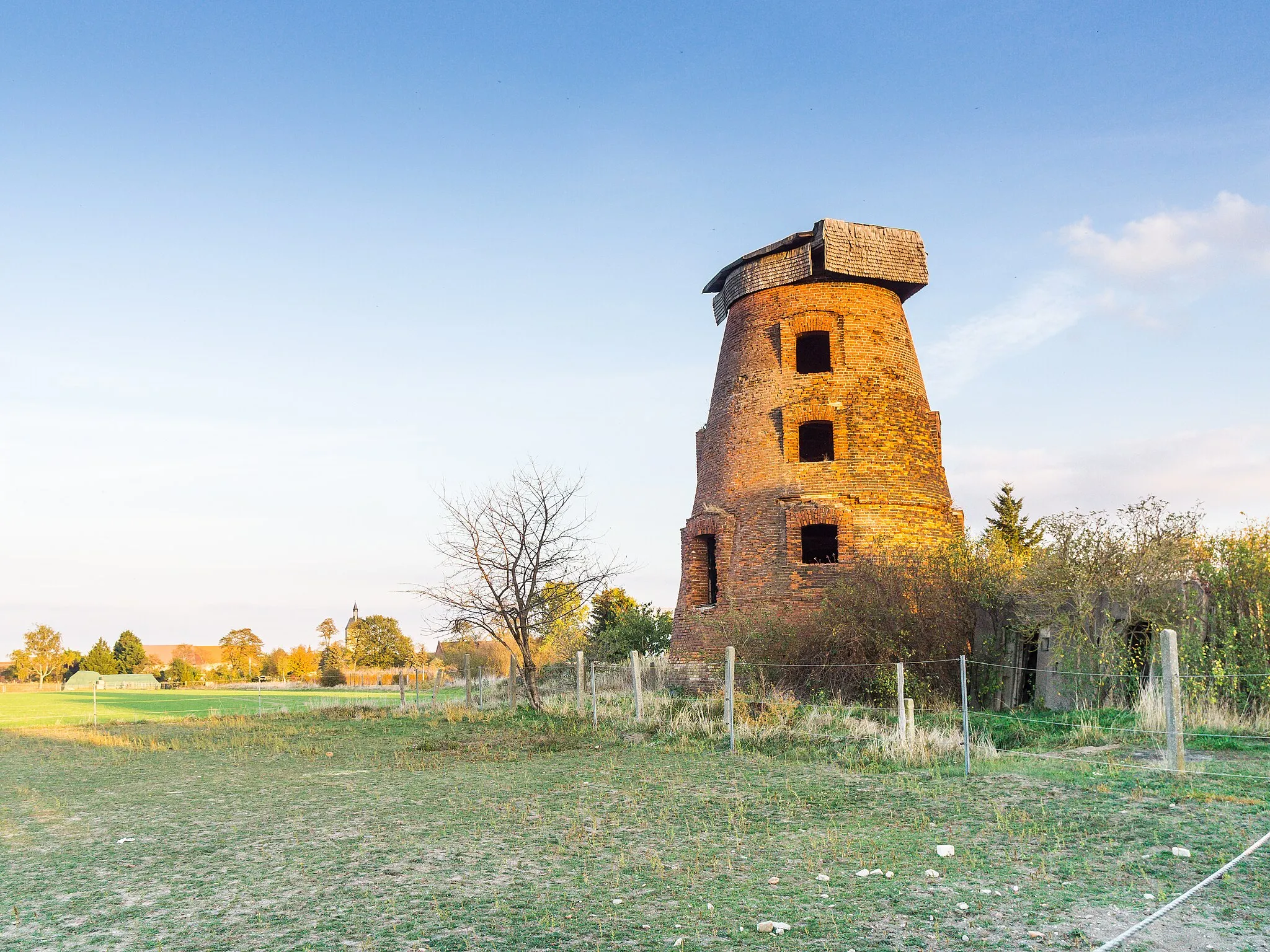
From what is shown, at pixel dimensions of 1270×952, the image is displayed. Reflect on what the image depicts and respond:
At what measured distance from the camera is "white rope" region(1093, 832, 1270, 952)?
4.38 meters

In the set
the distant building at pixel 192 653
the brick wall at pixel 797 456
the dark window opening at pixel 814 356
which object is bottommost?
the distant building at pixel 192 653

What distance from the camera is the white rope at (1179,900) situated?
438cm

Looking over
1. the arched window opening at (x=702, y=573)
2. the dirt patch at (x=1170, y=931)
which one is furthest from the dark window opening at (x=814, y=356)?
the dirt patch at (x=1170, y=931)

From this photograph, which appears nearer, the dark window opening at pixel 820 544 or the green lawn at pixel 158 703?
the dark window opening at pixel 820 544

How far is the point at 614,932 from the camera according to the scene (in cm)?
474

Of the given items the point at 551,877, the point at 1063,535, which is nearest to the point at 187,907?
the point at 551,877

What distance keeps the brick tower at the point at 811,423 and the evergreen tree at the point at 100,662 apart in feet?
202

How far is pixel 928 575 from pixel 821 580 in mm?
2228

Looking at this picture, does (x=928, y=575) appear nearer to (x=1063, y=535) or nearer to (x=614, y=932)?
(x=1063, y=535)

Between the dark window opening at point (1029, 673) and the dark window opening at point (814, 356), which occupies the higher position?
the dark window opening at point (814, 356)

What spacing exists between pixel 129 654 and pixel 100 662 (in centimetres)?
195

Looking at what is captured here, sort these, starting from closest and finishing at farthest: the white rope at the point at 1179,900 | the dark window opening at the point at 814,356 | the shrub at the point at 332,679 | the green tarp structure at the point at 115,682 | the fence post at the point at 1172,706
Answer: the white rope at the point at 1179,900, the fence post at the point at 1172,706, the dark window opening at the point at 814,356, the green tarp structure at the point at 115,682, the shrub at the point at 332,679

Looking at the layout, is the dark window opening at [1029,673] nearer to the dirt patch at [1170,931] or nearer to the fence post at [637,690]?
the fence post at [637,690]

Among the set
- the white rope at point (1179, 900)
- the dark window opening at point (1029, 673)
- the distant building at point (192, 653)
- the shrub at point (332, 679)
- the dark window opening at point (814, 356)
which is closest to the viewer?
the white rope at point (1179, 900)
